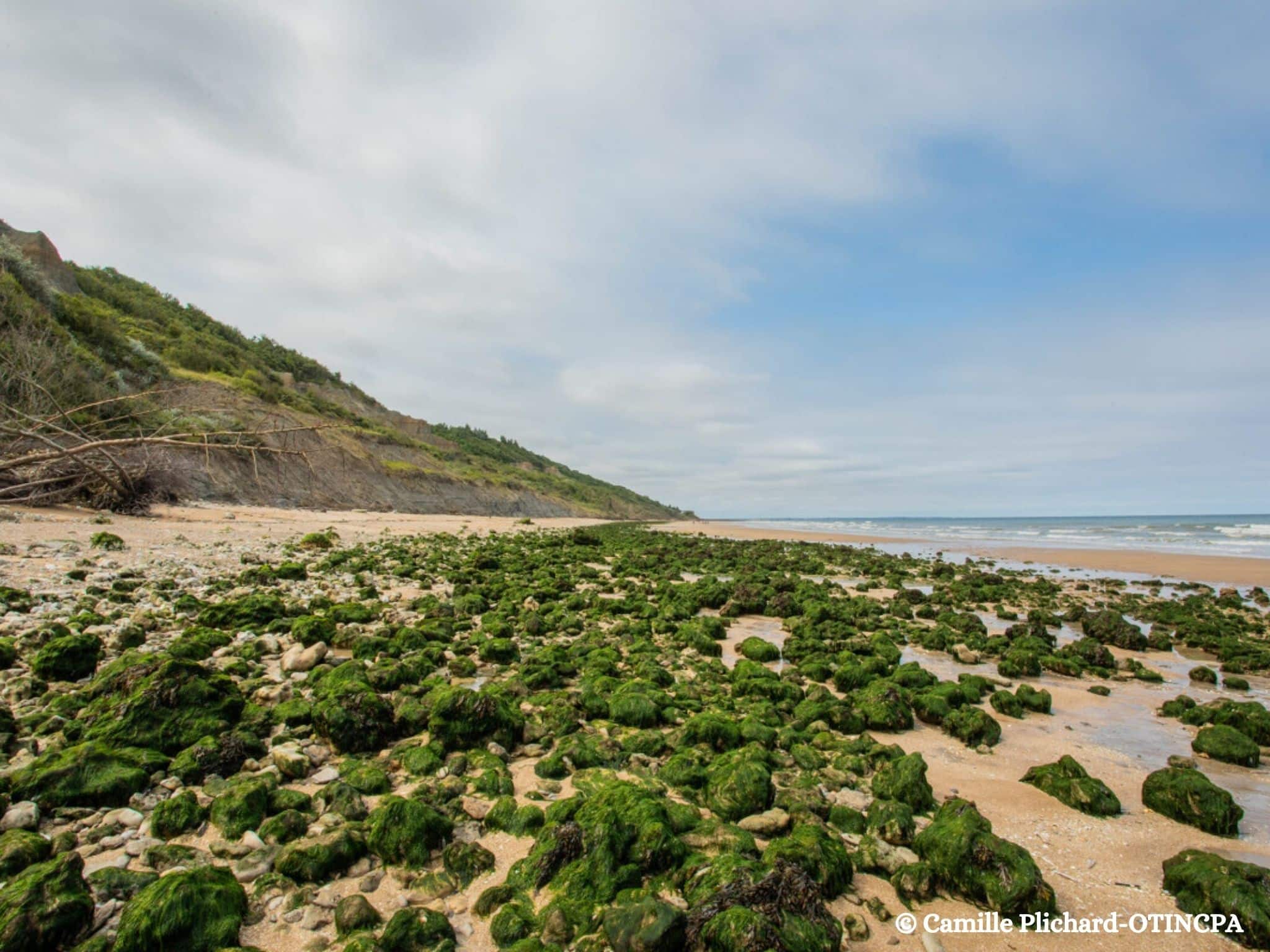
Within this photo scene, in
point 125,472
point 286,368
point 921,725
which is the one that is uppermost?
point 286,368

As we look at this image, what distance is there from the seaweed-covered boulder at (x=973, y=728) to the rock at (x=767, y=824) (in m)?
3.10

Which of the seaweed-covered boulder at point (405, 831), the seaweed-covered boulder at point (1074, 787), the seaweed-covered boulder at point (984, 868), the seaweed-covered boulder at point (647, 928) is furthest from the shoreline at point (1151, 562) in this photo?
the seaweed-covered boulder at point (405, 831)

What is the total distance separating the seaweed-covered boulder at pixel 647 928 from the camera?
8.75 ft

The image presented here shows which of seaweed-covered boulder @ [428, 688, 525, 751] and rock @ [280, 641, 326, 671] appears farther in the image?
rock @ [280, 641, 326, 671]

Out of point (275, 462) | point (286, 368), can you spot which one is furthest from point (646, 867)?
point (286, 368)

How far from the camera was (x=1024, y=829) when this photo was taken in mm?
4223

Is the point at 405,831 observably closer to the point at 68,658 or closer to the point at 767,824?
the point at 767,824

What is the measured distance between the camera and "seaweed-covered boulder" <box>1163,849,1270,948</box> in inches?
123

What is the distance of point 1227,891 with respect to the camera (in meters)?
3.25

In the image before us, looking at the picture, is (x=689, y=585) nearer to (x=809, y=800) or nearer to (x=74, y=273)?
(x=809, y=800)

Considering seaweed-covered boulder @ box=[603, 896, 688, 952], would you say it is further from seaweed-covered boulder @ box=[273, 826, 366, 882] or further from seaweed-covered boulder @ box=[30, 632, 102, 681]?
seaweed-covered boulder @ box=[30, 632, 102, 681]

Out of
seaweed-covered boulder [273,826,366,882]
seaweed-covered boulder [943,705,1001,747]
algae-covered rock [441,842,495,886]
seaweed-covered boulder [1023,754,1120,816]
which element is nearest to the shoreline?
seaweed-covered boulder [943,705,1001,747]

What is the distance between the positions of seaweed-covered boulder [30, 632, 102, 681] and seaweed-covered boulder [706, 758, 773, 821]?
5.77 meters

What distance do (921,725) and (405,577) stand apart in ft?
34.1
